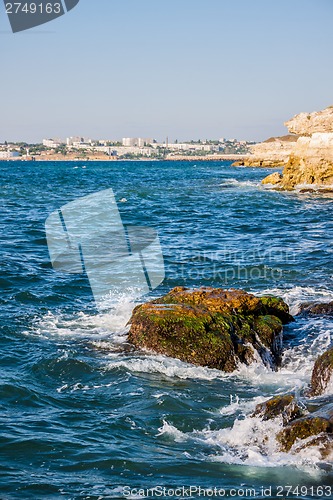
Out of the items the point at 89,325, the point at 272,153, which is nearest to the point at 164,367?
the point at 89,325

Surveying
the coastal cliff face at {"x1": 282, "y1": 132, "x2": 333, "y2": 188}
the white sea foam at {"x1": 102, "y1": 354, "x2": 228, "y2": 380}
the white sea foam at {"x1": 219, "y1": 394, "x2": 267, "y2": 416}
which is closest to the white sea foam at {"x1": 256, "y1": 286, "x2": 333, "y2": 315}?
the white sea foam at {"x1": 102, "y1": 354, "x2": 228, "y2": 380}

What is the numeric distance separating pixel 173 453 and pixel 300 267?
1029 centimetres

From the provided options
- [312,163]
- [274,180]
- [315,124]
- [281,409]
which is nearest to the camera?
[281,409]

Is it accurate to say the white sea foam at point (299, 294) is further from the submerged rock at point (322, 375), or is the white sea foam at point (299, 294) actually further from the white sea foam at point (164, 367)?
the submerged rock at point (322, 375)

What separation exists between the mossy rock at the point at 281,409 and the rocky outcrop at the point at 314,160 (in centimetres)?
3068

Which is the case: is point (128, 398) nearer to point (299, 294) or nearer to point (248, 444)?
point (248, 444)

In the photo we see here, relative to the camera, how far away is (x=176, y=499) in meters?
5.95

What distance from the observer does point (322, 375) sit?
26.4 ft

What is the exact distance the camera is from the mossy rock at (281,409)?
6988 mm

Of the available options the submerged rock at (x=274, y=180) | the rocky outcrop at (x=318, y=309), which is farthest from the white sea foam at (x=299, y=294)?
the submerged rock at (x=274, y=180)

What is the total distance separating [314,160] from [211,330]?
30.3 metres

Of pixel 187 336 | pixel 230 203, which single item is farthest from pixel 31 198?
pixel 187 336

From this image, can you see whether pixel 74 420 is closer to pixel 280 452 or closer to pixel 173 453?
pixel 173 453

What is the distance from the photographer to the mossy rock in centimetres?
699
